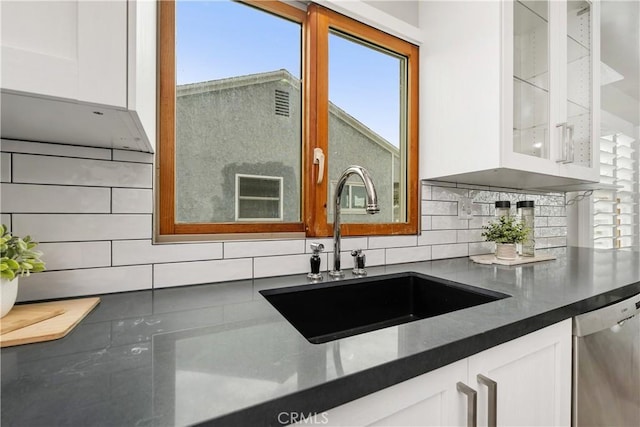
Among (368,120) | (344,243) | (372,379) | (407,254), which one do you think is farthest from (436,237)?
(372,379)

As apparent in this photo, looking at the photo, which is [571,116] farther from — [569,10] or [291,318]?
[291,318]

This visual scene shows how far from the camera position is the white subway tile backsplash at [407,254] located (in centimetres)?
139

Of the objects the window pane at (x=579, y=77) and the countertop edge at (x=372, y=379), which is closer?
the countertop edge at (x=372, y=379)

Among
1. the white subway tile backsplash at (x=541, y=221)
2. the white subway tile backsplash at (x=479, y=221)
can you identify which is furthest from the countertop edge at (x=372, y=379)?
the white subway tile backsplash at (x=541, y=221)

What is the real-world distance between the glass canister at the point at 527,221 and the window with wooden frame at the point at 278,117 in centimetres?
67

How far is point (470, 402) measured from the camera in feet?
1.88

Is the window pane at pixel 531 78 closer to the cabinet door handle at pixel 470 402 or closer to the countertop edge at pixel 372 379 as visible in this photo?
the countertop edge at pixel 372 379

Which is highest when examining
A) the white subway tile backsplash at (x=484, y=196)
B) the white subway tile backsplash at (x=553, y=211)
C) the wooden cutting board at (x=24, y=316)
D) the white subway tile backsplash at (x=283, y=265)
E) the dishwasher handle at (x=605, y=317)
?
the white subway tile backsplash at (x=484, y=196)

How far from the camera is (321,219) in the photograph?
124cm

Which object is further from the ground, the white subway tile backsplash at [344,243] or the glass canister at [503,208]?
the glass canister at [503,208]

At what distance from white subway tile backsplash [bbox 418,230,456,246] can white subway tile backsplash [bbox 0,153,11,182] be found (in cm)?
151

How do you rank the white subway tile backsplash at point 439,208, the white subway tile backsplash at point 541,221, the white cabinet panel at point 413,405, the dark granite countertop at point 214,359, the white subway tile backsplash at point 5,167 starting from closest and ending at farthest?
the dark granite countertop at point 214,359 < the white cabinet panel at point 413,405 < the white subway tile backsplash at point 5,167 < the white subway tile backsplash at point 439,208 < the white subway tile backsplash at point 541,221

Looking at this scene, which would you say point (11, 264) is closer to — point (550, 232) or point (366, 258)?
point (366, 258)

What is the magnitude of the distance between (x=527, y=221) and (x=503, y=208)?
184mm
